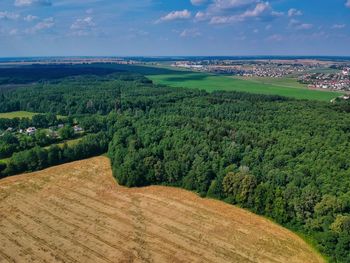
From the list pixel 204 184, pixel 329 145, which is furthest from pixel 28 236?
pixel 329 145

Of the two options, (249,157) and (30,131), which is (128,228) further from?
(30,131)

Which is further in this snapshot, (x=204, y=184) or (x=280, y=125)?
(x=280, y=125)

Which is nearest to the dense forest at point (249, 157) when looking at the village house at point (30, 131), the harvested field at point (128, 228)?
the harvested field at point (128, 228)

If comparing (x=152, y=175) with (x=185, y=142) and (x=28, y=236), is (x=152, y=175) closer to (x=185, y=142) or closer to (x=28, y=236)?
(x=185, y=142)

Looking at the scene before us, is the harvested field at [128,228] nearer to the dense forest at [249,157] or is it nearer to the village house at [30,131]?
the dense forest at [249,157]

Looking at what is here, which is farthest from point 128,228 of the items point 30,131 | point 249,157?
point 30,131

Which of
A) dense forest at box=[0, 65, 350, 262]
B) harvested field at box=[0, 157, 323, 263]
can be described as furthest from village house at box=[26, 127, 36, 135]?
harvested field at box=[0, 157, 323, 263]
